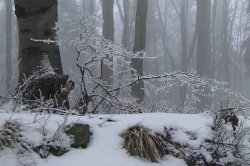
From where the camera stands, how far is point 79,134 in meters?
4.35

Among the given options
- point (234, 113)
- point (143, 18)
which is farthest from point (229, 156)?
Answer: point (143, 18)

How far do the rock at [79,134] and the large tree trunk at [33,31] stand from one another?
247 centimetres

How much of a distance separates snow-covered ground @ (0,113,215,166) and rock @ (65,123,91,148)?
0.05 metres

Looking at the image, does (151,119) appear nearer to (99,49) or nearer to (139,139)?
(139,139)

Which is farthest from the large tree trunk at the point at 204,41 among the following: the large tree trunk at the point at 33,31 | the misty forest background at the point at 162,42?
the large tree trunk at the point at 33,31

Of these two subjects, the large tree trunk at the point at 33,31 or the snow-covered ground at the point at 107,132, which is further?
the large tree trunk at the point at 33,31

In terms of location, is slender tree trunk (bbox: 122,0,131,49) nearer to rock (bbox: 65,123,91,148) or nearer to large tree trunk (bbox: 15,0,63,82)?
large tree trunk (bbox: 15,0,63,82)

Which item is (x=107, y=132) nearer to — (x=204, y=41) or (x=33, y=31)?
(x=33, y=31)

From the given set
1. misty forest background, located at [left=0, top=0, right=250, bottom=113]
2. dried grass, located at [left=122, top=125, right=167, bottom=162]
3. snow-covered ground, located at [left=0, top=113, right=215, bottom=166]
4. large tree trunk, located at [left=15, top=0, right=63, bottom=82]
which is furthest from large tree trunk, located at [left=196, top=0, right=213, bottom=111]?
dried grass, located at [left=122, top=125, right=167, bottom=162]

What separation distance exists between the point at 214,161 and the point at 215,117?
0.48m

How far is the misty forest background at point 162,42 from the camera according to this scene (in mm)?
13164

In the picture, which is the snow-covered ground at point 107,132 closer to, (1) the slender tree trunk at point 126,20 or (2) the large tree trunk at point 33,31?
(2) the large tree trunk at point 33,31

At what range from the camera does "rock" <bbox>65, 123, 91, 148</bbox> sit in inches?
170

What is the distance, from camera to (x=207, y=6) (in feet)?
80.0
